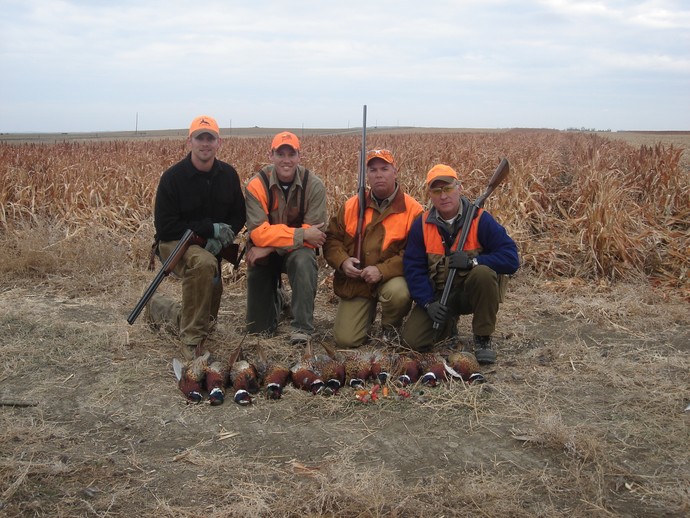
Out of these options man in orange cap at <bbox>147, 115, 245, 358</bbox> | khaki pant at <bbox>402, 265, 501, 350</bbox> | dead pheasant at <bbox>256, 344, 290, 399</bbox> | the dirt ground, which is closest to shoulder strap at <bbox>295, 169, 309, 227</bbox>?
→ man in orange cap at <bbox>147, 115, 245, 358</bbox>

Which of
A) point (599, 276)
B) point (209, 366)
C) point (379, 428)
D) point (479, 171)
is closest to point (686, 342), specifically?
point (599, 276)

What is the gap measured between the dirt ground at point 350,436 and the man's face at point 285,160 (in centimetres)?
158

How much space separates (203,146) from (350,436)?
292cm

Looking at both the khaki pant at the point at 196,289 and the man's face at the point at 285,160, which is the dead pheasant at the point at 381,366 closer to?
the khaki pant at the point at 196,289

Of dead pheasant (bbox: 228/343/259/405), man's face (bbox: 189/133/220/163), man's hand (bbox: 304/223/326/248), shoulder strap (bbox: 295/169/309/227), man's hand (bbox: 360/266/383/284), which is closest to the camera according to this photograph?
dead pheasant (bbox: 228/343/259/405)

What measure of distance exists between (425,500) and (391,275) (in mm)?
2697

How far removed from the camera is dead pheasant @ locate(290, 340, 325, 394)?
4.79 meters

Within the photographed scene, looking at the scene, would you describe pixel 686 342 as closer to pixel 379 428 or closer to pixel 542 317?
pixel 542 317

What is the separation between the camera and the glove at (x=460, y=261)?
5.37 m

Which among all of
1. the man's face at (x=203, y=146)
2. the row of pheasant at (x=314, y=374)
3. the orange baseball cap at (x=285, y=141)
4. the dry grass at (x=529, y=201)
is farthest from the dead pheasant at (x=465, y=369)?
the dry grass at (x=529, y=201)

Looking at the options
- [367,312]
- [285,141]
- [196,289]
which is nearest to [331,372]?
[367,312]

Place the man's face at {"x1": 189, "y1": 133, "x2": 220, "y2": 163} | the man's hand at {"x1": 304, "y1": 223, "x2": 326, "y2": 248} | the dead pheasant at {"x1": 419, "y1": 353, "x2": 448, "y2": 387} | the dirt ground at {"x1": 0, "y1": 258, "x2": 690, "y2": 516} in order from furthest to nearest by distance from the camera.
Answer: the man's hand at {"x1": 304, "y1": 223, "x2": 326, "y2": 248} < the man's face at {"x1": 189, "y1": 133, "x2": 220, "y2": 163} < the dead pheasant at {"x1": 419, "y1": 353, "x2": 448, "y2": 387} < the dirt ground at {"x1": 0, "y1": 258, "x2": 690, "y2": 516}

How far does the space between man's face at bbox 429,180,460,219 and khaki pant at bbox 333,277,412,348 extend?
2.51 feet

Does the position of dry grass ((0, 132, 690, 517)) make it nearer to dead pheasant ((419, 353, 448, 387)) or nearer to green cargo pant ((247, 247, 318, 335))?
dead pheasant ((419, 353, 448, 387))
